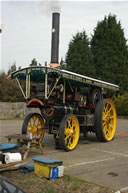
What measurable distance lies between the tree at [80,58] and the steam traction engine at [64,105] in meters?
25.1

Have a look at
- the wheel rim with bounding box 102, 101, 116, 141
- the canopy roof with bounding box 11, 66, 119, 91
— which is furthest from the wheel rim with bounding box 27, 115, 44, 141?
the wheel rim with bounding box 102, 101, 116, 141

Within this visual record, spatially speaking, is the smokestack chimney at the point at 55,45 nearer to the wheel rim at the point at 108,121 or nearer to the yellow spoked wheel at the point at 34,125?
the wheel rim at the point at 108,121

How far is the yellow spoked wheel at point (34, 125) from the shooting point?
31.9 ft

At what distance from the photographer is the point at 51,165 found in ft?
18.4

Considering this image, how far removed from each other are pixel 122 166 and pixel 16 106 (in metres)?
20.7

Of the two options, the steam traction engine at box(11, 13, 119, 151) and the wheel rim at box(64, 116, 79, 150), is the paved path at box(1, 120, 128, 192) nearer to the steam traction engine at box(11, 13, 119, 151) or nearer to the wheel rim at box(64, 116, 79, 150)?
the wheel rim at box(64, 116, 79, 150)

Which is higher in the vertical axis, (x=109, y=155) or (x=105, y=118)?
(x=105, y=118)

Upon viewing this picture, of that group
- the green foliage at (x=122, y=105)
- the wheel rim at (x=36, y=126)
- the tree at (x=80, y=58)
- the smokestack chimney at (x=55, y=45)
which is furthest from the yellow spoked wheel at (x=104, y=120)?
the tree at (x=80, y=58)

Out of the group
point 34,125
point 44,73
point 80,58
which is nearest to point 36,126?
point 34,125

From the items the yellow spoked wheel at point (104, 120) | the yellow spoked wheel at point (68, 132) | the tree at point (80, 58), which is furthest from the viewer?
the tree at point (80, 58)

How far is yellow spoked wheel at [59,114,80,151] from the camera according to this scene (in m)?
8.59

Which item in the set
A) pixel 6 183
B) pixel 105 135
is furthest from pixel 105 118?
pixel 6 183

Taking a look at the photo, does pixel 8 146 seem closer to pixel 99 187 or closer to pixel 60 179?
pixel 60 179

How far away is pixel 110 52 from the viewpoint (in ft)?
125
